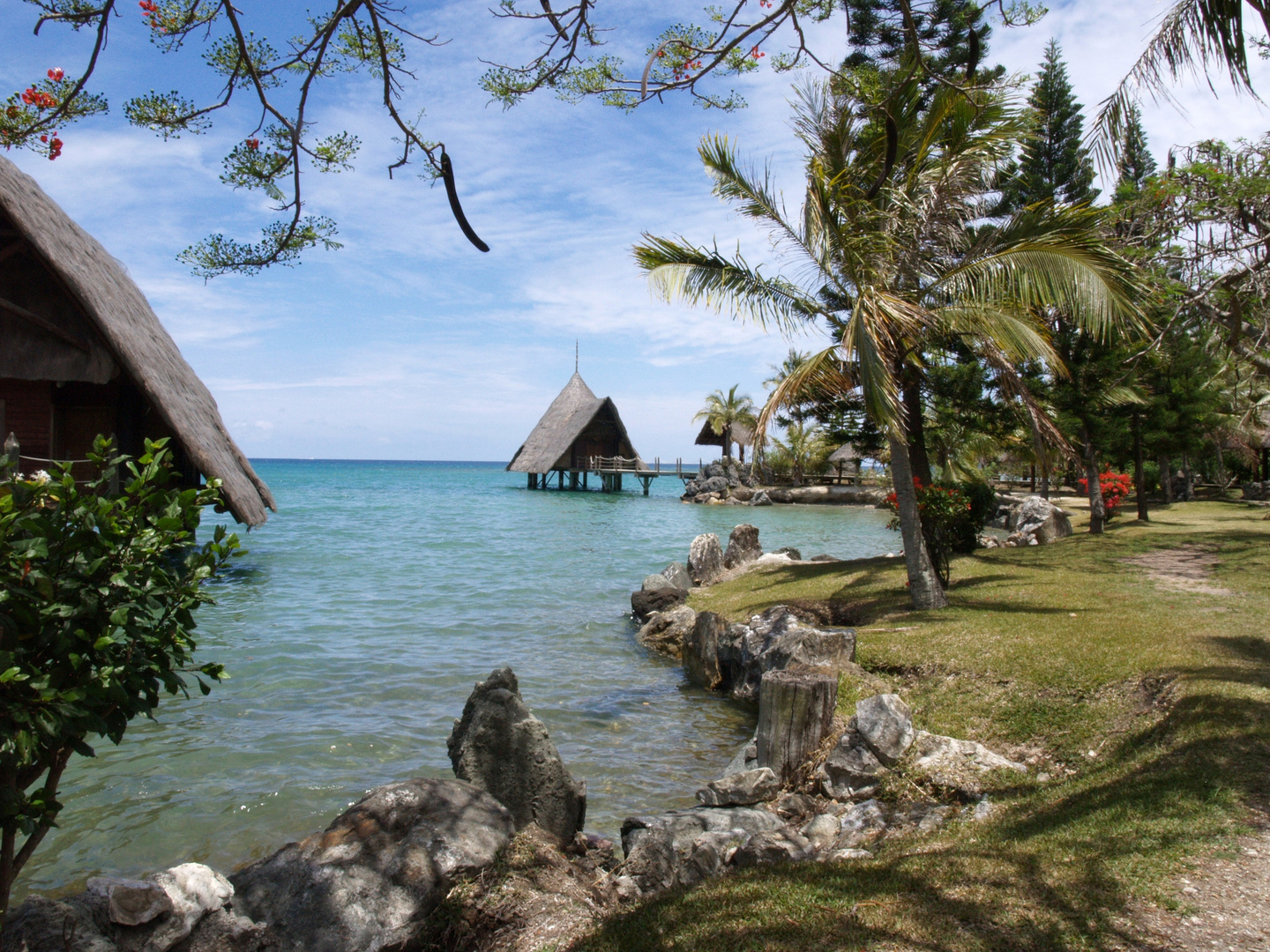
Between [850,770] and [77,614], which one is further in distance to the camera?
[850,770]

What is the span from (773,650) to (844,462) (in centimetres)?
4479

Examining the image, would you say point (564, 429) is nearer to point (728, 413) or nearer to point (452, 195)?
point (728, 413)

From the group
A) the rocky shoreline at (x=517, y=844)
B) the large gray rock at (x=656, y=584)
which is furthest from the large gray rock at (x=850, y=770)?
the large gray rock at (x=656, y=584)

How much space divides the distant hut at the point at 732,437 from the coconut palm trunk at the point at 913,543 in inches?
1617

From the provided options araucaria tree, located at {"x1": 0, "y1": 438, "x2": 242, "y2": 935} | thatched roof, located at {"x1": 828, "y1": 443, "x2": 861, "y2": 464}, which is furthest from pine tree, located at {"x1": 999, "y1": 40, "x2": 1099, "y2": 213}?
thatched roof, located at {"x1": 828, "y1": 443, "x2": 861, "y2": 464}

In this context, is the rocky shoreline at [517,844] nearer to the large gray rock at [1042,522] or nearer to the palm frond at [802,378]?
the palm frond at [802,378]

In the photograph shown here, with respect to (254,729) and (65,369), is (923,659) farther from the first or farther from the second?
(65,369)

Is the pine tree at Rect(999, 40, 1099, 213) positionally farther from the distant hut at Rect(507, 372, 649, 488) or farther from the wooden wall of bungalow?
the distant hut at Rect(507, 372, 649, 488)

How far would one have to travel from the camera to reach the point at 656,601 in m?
12.6

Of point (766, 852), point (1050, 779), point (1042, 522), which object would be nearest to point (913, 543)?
point (1050, 779)

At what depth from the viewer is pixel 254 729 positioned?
731 cm

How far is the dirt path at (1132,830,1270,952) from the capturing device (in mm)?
2826

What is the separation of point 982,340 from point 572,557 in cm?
1368

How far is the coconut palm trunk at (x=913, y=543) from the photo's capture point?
29.2 ft
